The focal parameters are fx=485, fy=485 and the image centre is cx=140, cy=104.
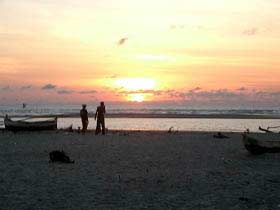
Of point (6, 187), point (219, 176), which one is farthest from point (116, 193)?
point (219, 176)

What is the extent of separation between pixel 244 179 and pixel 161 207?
14.9ft

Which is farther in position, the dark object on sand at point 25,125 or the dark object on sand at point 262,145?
the dark object on sand at point 25,125

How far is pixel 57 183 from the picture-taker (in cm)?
1285

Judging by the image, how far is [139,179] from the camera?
1366 centimetres

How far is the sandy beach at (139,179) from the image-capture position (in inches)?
418

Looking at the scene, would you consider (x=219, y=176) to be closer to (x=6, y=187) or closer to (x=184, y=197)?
(x=184, y=197)

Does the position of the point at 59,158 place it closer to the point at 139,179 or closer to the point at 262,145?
the point at 139,179

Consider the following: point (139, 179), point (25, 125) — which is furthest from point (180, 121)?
point (139, 179)

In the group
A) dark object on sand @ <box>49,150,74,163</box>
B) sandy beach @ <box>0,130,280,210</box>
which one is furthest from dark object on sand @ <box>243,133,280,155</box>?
dark object on sand @ <box>49,150,74,163</box>

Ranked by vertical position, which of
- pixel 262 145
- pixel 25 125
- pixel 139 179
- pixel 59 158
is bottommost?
pixel 139 179

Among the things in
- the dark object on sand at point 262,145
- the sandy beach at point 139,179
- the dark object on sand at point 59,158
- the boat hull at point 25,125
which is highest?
the boat hull at point 25,125

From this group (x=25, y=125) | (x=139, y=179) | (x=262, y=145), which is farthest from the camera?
(x=25, y=125)

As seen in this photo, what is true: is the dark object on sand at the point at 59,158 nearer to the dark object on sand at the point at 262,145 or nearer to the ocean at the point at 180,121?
the dark object on sand at the point at 262,145

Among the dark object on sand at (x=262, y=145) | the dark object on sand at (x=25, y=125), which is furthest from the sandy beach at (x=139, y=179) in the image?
the dark object on sand at (x=25, y=125)
